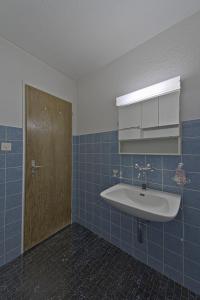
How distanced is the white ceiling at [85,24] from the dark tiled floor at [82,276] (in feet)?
7.69

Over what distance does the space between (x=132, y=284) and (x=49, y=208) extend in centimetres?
126

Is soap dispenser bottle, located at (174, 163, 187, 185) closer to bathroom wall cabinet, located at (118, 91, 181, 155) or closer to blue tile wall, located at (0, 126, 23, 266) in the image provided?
bathroom wall cabinet, located at (118, 91, 181, 155)

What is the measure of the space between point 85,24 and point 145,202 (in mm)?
1800

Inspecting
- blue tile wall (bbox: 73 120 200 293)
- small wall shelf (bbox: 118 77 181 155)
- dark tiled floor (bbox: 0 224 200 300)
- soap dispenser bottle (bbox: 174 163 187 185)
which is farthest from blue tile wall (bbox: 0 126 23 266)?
soap dispenser bottle (bbox: 174 163 187 185)

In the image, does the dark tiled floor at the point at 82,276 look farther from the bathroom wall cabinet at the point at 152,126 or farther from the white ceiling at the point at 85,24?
the white ceiling at the point at 85,24

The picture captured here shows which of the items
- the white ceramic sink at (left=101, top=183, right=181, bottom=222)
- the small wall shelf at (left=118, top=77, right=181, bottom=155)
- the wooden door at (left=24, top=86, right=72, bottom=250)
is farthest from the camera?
the wooden door at (left=24, top=86, right=72, bottom=250)

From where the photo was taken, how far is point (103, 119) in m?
1.98

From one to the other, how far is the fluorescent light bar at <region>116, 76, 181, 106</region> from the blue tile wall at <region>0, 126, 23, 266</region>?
125 centimetres

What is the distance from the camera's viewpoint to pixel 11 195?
1570 millimetres

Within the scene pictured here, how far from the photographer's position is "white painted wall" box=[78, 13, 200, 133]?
4.06 feet

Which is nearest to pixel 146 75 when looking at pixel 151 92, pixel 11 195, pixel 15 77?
pixel 151 92

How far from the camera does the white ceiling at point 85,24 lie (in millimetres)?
1168

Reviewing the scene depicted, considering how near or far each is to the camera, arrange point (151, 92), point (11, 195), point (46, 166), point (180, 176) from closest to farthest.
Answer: point (180, 176) < point (151, 92) < point (11, 195) < point (46, 166)

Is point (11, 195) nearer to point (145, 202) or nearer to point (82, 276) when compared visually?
point (82, 276)
